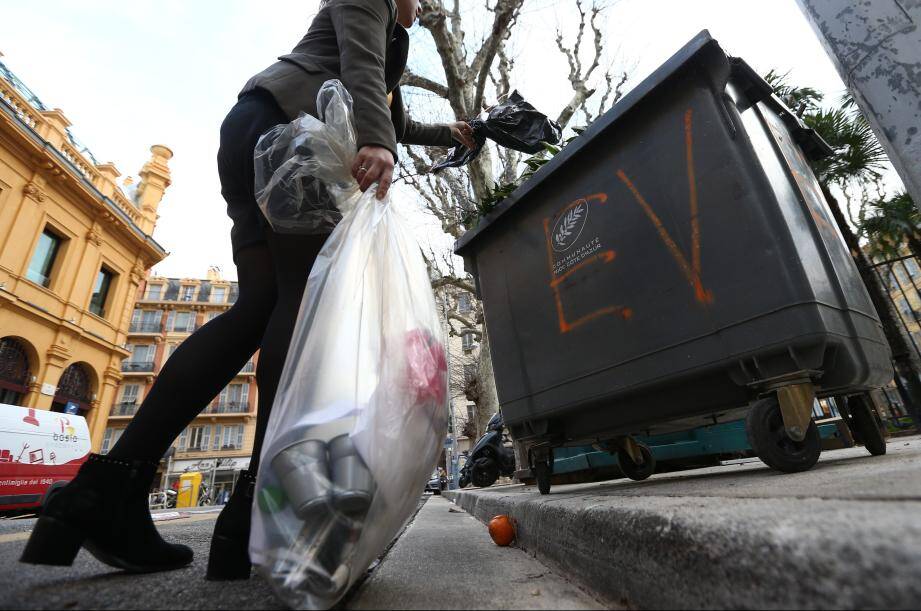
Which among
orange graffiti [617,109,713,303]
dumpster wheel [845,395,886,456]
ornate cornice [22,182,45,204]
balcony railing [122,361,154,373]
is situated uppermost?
ornate cornice [22,182,45,204]

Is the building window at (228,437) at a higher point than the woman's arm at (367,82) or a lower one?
higher

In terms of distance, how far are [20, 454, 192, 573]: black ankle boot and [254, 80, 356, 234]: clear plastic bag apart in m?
0.60

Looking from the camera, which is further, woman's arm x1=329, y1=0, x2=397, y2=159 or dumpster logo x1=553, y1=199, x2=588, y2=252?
dumpster logo x1=553, y1=199, x2=588, y2=252

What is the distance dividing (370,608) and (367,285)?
1.80 feet

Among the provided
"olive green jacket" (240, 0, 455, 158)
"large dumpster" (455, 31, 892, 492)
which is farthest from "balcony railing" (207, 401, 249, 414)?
"olive green jacket" (240, 0, 455, 158)

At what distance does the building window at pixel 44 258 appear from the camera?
11.0 m

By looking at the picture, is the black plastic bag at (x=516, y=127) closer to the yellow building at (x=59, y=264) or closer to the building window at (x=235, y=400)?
the yellow building at (x=59, y=264)

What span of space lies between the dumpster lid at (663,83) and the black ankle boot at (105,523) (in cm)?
154

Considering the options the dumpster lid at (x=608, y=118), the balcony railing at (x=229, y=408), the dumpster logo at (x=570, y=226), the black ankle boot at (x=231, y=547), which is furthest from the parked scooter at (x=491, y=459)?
the balcony railing at (x=229, y=408)

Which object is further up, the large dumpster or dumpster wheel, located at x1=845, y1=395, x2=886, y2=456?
the large dumpster

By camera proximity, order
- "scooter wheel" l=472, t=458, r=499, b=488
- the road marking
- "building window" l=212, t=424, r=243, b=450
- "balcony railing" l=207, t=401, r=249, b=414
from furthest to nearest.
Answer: "balcony railing" l=207, t=401, r=249, b=414 → "building window" l=212, t=424, r=243, b=450 → "scooter wheel" l=472, t=458, r=499, b=488 → the road marking

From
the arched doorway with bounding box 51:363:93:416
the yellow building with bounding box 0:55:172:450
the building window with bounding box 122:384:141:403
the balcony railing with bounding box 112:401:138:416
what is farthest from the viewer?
the building window with bounding box 122:384:141:403

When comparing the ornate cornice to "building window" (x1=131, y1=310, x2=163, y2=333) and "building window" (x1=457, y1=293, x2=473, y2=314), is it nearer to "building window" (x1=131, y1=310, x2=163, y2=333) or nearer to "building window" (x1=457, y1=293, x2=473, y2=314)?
"building window" (x1=457, y1=293, x2=473, y2=314)

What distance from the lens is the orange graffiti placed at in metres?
1.27
